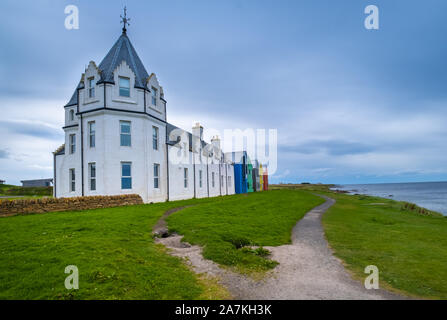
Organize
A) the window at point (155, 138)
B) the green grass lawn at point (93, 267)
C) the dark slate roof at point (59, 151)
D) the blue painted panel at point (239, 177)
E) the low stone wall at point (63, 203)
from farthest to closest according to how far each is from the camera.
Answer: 1. the blue painted panel at point (239, 177)
2. the dark slate roof at point (59, 151)
3. the window at point (155, 138)
4. the low stone wall at point (63, 203)
5. the green grass lawn at point (93, 267)

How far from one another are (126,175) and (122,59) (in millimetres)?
11162

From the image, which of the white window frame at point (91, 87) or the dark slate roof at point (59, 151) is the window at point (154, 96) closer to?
the white window frame at point (91, 87)

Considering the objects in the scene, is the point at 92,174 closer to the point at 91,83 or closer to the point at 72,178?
the point at 72,178

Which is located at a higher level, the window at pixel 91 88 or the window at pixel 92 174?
the window at pixel 91 88

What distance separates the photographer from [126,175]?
21.7 m

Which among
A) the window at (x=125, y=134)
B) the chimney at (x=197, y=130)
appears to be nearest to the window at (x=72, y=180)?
the window at (x=125, y=134)

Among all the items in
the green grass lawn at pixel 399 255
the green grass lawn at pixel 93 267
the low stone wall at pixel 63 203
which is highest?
the low stone wall at pixel 63 203

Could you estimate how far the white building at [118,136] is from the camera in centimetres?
2111

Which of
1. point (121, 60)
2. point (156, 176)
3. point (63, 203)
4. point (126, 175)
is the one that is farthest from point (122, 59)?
point (63, 203)

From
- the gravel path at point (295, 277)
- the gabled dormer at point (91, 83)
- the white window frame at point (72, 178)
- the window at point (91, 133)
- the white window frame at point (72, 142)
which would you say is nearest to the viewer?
the gravel path at point (295, 277)

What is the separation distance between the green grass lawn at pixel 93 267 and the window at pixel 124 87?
14.5 metres

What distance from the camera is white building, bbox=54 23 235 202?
2111 centimetres

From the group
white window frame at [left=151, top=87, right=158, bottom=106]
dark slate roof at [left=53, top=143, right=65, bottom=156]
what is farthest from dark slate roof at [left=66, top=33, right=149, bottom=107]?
dark slate roof at [left=53, top=143, right=65, bottom=156]

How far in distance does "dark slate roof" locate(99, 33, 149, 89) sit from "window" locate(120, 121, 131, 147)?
3.74m
